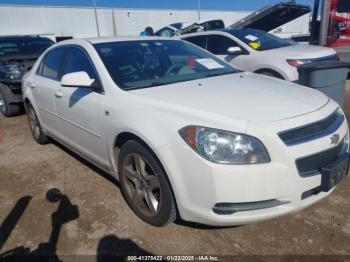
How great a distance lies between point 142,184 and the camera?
2.68 meters

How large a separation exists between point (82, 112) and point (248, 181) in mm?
1857

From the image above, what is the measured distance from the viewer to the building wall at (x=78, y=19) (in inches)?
1072

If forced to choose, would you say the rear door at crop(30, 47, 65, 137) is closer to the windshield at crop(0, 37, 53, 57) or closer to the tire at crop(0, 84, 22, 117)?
the tire at crop(0, 84, 22, 117)

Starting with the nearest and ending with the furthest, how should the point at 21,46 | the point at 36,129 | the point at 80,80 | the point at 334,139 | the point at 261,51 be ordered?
the point at 334,139
the point at 80,80
the point at 36,129
the point at 261,51
the point at 21,46

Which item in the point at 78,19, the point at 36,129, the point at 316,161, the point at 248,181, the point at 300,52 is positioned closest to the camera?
the point at 248,181

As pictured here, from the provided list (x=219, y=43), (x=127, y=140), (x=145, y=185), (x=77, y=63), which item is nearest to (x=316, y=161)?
(x=145, y=185)

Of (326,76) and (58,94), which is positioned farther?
(326,76)

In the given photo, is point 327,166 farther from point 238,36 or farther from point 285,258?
point 238,36

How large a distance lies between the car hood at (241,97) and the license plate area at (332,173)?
42 cm

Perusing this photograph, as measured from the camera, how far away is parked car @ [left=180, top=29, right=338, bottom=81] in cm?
568

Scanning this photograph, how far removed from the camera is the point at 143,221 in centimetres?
278

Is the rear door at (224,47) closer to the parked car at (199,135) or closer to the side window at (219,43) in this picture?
the side window at (219,43)

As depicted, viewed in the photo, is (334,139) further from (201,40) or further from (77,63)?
(201,40)

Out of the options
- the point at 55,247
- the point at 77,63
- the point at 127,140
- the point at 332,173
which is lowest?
the point at 55,247
